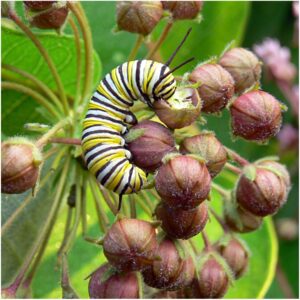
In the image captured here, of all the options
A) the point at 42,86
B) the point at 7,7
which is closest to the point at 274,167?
the point at 42,86

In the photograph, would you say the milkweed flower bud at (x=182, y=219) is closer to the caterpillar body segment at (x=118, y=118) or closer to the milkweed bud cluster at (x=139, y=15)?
the caterpillar body segment at (x=118, y=118)

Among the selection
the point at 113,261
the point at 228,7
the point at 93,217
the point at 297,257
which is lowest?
the point at 297,257

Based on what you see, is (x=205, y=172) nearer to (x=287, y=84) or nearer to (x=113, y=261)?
(x=113, y=261)

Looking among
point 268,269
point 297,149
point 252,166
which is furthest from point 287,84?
point 252,166

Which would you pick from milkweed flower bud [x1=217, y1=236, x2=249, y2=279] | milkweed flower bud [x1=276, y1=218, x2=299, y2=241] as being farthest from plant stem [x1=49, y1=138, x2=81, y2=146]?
milkweed flower bud [x1=276, y1=218, x2=299, y2=241]

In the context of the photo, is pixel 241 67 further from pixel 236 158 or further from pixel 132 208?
pixel 132 208
